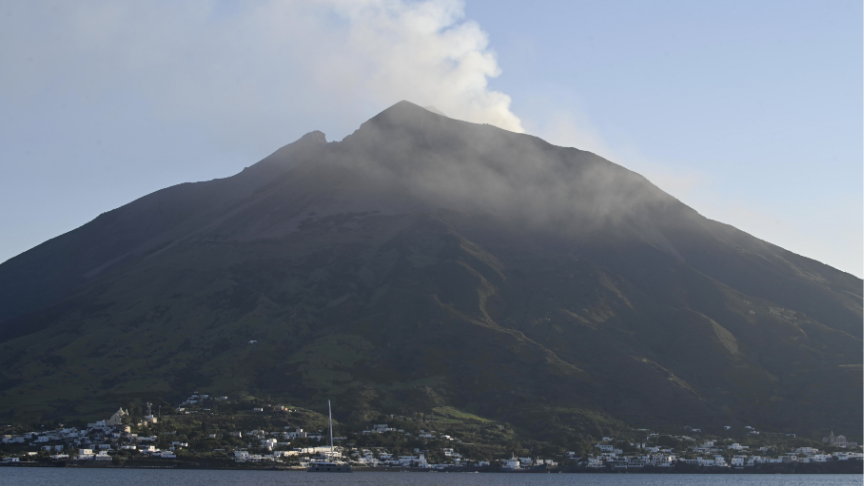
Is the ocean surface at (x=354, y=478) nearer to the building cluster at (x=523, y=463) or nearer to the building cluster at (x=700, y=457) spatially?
the building cluster at (x=700, y=457)

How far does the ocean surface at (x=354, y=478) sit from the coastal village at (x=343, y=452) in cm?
367

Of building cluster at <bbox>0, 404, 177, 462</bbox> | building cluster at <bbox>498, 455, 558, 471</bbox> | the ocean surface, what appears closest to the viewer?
the ocean surface

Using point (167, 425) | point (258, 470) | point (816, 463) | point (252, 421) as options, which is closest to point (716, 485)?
point (816, 463)

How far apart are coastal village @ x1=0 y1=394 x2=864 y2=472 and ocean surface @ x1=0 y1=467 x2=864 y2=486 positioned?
367 cm

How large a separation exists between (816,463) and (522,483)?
74.7 metres

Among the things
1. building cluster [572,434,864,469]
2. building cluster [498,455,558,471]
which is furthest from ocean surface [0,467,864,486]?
building cluster [498,455,558,471]

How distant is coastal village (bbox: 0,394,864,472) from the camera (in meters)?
175

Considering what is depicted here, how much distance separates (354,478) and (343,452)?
24.8m

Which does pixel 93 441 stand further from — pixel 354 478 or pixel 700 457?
pixel 700 457

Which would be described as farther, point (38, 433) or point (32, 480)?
point (38, 433)

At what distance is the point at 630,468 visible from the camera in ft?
618

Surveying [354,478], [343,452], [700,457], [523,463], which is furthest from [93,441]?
[700,457]

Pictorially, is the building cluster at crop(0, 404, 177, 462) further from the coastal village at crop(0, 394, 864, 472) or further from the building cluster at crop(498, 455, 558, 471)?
the building cluster at crop(498, 455, 558, 471)

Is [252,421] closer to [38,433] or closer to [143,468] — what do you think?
[143,468]
